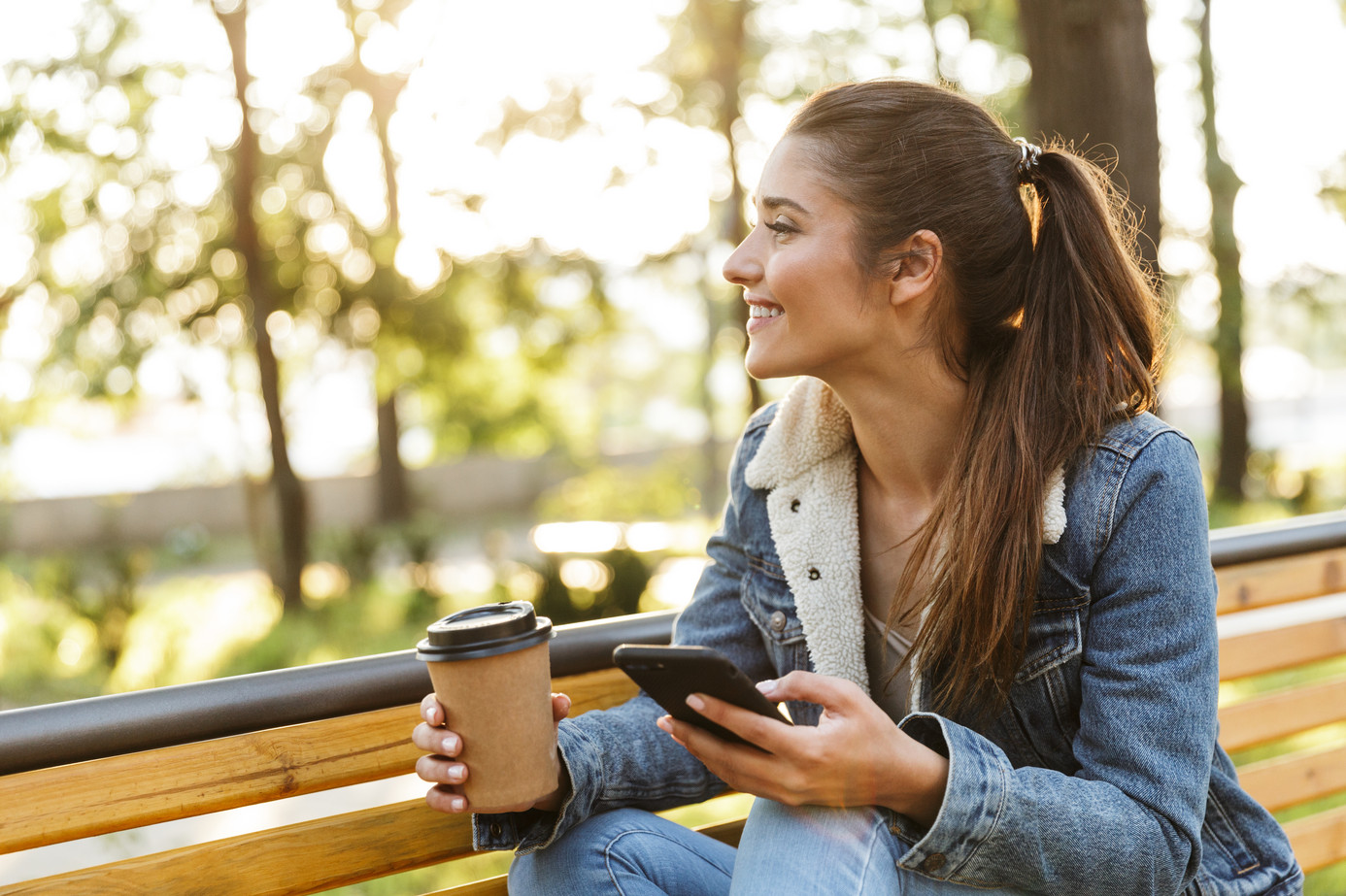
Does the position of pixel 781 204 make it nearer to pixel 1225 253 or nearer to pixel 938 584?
pixel 938 584

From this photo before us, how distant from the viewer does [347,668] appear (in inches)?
63.0

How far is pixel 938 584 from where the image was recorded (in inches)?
63.3

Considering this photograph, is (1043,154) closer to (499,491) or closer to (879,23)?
(879,23)

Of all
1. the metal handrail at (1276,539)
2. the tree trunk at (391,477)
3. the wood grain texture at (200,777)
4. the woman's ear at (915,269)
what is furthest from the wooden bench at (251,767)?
the tree trunk at (391,477)

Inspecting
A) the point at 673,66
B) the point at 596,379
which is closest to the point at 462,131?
the point at 673,66

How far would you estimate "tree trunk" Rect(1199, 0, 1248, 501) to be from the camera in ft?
35.0

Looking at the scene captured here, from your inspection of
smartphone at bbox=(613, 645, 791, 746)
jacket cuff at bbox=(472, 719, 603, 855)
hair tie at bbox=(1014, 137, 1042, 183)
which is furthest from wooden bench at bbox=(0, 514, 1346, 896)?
hair tie at bbox=(1014, 137, 1042, 183)

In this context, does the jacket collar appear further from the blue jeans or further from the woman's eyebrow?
the blue jeans

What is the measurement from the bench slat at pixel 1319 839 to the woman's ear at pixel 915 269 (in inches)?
67.1

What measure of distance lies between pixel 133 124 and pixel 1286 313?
1251cm

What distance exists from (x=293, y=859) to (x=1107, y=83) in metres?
3.39

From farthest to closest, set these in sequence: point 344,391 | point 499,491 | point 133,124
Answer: point 499,491
point 344,391
point 133,124

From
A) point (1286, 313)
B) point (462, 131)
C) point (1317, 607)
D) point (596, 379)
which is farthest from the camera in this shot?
point (596, 379)

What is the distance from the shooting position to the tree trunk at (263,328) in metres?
8.58
